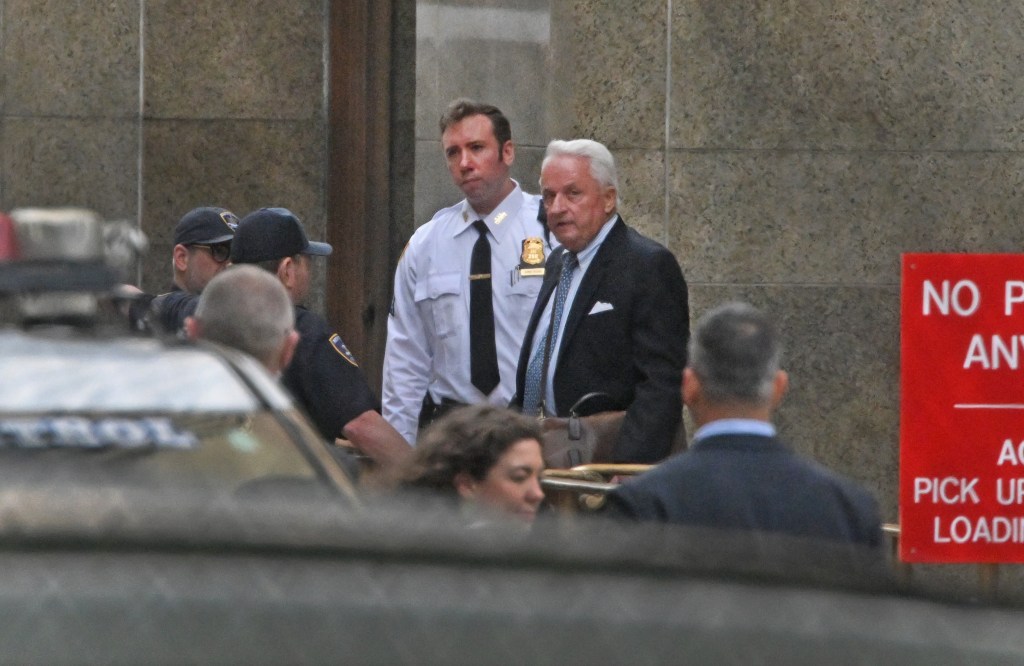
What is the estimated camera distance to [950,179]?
7.35m

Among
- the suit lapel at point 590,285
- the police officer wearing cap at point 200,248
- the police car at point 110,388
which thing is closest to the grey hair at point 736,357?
the police car at point 110,388

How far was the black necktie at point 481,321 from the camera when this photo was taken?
20.8 ft

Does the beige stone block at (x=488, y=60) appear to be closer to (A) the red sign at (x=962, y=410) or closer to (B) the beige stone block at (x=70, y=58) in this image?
(B) the beige stone block at (x=70, y=58)

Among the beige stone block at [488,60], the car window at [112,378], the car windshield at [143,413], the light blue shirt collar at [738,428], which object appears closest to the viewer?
the car windshield at [143,413]

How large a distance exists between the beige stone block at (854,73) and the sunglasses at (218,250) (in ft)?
6.92

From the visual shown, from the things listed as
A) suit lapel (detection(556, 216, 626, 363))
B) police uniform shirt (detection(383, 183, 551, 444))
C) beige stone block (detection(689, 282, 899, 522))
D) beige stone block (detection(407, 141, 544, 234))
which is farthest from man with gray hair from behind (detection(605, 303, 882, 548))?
beige stone block (detection(407, 141, 544, 234))

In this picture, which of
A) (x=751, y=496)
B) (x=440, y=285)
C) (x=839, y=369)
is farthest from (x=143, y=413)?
(x=839, y=369)

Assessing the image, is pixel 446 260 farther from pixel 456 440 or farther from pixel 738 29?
pixel 456 440

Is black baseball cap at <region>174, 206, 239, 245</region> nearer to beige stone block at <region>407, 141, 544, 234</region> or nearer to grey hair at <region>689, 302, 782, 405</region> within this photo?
beige stone block at <region>407, 141, 544, 234</region>

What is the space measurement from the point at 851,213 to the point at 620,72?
3.76 ft

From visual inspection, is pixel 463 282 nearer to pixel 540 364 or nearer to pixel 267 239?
pixel 540 364

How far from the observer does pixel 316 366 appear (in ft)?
17.5

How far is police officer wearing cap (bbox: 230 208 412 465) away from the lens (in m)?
5.35

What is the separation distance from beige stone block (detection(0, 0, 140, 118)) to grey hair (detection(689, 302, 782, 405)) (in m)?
6.17
